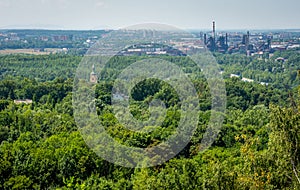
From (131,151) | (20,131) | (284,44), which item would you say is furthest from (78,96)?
(284,44)

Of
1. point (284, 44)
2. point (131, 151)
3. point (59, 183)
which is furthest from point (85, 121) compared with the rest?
point (284, 44)

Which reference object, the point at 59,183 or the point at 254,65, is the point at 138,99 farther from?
the point at 254,65

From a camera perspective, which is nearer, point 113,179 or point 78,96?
point 113,179

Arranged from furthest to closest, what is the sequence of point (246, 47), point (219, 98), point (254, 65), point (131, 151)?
point (246, 47) < point (254, 65) < point (219, 98) < point (131, 151)

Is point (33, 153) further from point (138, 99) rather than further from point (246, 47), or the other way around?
point (246, 47)

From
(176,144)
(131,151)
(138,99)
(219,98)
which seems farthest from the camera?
(138,99)

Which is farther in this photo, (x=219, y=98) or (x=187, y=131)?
(x=219, y=98)
